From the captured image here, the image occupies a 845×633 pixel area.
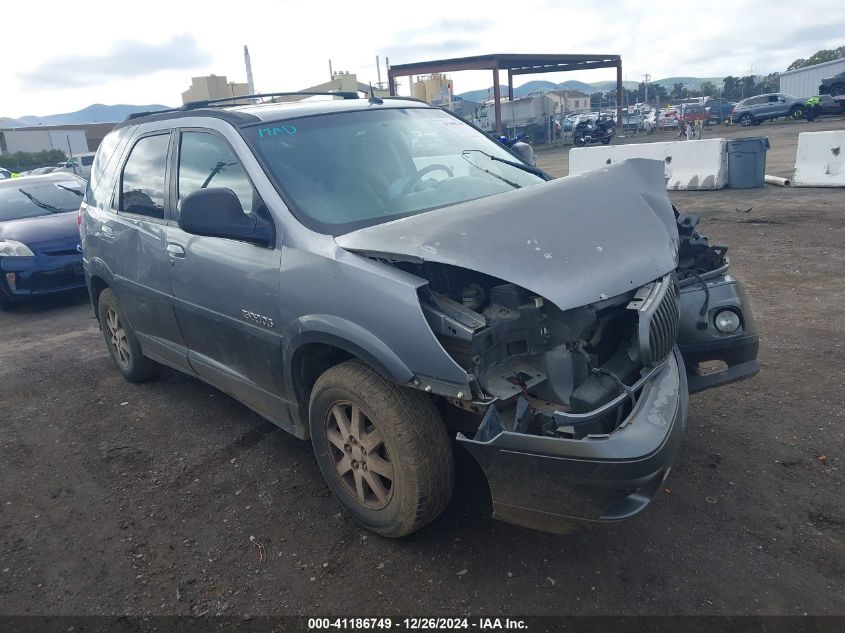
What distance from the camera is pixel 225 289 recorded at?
137 inches

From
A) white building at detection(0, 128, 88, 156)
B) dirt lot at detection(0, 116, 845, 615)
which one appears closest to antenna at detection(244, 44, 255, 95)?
dirt lot at detection(0, 116, 845, 615)

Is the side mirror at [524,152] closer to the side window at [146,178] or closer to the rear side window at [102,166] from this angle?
the side window at [146,178]

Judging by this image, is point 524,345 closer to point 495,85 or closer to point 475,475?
point 475,475

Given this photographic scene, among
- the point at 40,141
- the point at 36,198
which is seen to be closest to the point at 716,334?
the point at 36,198

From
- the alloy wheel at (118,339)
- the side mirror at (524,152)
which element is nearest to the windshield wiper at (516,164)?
the side mirror at (524,152)

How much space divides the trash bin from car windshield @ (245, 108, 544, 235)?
9770mm

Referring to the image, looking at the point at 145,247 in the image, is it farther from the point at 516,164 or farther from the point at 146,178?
the point at 516,164

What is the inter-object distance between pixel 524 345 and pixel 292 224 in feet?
4.11

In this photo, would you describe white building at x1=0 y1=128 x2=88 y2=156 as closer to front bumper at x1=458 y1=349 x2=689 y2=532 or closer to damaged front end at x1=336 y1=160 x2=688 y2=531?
damaged front end at x1=336 y1=160 x2=688 y2=531

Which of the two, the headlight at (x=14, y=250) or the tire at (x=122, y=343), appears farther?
the headlight at (x=14, y=250)

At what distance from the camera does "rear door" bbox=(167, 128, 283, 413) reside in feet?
10.7

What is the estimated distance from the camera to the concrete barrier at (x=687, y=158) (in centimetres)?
1236

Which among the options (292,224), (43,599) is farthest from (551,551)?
(43,599)

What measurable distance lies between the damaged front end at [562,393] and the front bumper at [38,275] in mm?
6815
